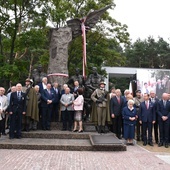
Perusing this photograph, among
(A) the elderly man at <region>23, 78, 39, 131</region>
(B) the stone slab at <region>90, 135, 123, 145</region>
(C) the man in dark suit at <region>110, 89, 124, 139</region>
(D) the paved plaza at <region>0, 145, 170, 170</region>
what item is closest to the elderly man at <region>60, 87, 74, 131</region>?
(A) the elderly man at <region>23, 78, 39, 131</region>

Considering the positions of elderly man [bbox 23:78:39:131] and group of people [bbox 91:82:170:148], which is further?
elderly man [bbox 23:78:39:131]

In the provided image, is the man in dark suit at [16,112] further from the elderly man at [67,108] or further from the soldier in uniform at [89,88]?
the soldier in uniform at [89,88]

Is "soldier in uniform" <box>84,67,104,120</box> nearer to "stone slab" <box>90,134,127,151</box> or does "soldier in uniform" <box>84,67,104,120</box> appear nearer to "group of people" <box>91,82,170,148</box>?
"group of people" <box>91,82,170,148</box>

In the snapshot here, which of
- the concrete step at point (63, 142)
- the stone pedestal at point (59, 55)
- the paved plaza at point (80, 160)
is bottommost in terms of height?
the paved plaza at point (80, 160)

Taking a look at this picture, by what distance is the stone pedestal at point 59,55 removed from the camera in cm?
1071

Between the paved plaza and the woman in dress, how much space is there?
1.01 metres

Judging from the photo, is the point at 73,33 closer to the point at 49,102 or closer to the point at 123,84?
the point at 49,102

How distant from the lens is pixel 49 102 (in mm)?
8969

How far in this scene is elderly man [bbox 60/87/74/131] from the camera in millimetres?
9008

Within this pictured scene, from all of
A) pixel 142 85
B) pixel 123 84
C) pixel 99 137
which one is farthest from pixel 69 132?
pixel 123 84

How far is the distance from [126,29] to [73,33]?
9.48m

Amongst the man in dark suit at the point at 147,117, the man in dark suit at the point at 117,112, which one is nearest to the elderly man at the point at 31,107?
the man in dark suit at the point at 117,112

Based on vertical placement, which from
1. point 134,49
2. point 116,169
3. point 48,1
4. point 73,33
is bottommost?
point 116,169

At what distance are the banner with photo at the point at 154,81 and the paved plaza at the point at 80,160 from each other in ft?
42.9
